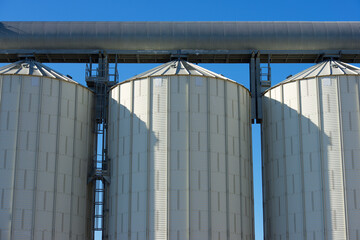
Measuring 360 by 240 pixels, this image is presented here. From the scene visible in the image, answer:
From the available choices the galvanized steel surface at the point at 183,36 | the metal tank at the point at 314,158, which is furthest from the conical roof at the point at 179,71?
the metal tank at the point at 314,158

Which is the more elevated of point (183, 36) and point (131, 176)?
point (183, 36)

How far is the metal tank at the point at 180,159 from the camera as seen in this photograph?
45.5 meters

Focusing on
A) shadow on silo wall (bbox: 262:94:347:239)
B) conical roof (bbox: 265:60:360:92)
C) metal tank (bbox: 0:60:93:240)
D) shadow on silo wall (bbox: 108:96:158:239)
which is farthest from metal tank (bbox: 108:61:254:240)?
conical roof (bbox: 265:60:360:92)

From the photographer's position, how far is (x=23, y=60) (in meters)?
55.0

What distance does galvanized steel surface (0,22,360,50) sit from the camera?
56375 millimetres

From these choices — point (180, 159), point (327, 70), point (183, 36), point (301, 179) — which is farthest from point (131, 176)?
point (327, 70)

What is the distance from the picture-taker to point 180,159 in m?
46.5

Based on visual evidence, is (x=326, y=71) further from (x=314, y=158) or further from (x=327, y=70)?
(x=314, y=158)

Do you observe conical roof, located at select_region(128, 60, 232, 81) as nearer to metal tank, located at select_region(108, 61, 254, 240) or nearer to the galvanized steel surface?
metal tank, located at select_region(108, 61, 254, 240)

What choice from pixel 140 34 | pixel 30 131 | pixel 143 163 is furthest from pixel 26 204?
pixel 140 34

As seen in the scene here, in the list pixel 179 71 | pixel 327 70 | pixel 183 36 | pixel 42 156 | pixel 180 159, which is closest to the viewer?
pixel 180 159

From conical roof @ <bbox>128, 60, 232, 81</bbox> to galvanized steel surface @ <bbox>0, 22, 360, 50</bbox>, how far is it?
386 centimetres

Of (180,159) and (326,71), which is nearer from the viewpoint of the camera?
(180,159)

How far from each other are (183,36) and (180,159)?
1416cm
